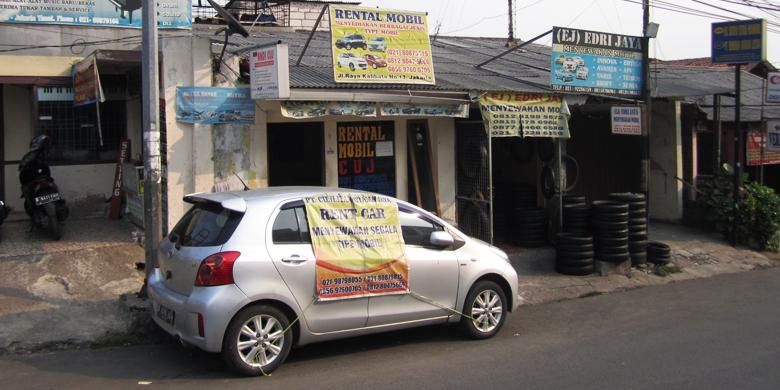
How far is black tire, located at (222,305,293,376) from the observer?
6.06 metres

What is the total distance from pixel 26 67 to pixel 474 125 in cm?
722

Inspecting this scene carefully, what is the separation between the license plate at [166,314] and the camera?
6320 millimetres

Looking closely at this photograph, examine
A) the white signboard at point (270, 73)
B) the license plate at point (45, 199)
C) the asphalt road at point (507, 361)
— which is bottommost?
the asphalt road at point (507, 361)

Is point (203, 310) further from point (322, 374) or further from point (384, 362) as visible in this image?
point (384, 362)

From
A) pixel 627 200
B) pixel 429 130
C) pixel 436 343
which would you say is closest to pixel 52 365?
pixel 436 343

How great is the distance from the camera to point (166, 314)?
21.2 feet

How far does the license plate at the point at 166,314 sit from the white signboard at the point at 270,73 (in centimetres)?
352

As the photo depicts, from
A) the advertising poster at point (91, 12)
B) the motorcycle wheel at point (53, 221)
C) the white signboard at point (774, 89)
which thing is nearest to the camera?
the motorcycle wheel at point (53, 221)

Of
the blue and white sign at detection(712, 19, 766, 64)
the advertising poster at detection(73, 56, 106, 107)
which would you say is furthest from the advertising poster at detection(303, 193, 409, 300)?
the blue and white sign at detection(712, 19, 766, 64)

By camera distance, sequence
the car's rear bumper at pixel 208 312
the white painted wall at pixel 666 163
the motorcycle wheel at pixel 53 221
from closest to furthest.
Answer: the car's rear bumper at pixel 208 312, the motorcycle wheel at pixel 53 221, the white painted wall at pixel 666 163

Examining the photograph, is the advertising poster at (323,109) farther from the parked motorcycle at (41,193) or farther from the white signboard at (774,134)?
the white signboard at (774,134)

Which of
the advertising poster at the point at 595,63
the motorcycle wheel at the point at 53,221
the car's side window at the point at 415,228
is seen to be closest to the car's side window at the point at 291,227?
the car's side window at the point at 415,228

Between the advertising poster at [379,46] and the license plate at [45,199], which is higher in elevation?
the advertising poster at [379,46]

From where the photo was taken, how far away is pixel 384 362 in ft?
22.2
